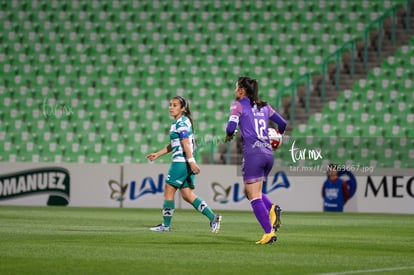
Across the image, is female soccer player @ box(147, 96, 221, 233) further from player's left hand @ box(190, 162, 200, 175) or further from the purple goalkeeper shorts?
the purple goalkeeper shorts

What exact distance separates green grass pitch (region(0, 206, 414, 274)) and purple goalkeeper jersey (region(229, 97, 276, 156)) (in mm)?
1206

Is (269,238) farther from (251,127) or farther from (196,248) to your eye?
(251,127)

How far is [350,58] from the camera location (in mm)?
29328

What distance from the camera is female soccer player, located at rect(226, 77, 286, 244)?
12281 millimetres

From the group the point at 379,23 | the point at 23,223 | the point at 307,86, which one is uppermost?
the point at 379,23

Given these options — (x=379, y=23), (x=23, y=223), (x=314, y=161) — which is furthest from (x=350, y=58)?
(x=23, y=223)

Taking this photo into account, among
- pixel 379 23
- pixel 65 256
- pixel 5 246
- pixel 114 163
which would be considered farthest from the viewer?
pixel 379 23

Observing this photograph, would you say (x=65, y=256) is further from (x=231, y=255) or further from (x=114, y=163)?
(x=114, y=163)

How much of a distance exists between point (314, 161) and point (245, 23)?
6.65m

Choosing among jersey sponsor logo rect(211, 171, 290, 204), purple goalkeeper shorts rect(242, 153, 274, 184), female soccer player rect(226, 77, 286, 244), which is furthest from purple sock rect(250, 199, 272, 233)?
jersey sponsor logo rect(211, 171, 290, 204)

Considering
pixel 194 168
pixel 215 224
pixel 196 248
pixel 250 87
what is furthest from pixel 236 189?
pixel 196 248

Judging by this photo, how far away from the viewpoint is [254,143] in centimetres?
1237

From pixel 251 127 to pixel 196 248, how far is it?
1756mm

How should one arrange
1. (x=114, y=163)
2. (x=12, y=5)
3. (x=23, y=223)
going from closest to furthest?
(x=23, y=223) < (x=114, y=163) < (x=12, y=5)
